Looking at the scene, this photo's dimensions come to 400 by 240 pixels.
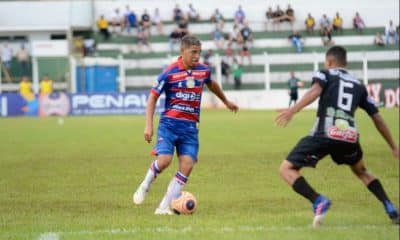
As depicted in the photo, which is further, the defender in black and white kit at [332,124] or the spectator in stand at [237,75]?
the spectator in stand at [237,75]

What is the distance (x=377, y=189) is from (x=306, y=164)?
2.85ft

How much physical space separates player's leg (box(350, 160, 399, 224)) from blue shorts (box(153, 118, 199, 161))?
7.01 ft

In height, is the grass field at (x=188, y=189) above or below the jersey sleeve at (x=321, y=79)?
below

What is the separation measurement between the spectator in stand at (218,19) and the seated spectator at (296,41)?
4093 mm

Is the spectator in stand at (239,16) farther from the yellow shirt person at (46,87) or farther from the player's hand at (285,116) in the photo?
the player's hand at (285,116)

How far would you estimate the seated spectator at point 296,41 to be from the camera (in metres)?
46.1

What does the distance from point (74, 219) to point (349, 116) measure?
3392 mm

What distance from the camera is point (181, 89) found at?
10812 millimetres

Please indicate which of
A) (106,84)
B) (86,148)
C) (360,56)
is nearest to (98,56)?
(106,84)

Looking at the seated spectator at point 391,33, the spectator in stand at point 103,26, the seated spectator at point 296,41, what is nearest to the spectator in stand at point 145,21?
the spectator in stand at point 103,26

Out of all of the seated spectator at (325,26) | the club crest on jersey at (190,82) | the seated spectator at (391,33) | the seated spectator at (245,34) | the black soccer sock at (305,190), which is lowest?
the seated spectator at (245,34)

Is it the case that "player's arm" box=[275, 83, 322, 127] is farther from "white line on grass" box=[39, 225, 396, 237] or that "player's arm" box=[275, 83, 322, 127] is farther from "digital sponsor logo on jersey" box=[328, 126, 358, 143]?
"white line on grass" box=[39, 225, 396, 237]

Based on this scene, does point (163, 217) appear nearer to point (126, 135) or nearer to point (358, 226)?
point (358, 226)

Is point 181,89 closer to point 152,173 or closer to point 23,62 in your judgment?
point 152,173
